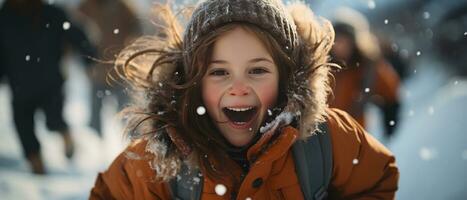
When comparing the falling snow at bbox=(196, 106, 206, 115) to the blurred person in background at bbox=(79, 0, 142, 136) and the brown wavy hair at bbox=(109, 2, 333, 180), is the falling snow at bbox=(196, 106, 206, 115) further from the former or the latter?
the blurred person in background at bbox=(79, 0, 142, 136)

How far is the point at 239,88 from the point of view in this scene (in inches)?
116

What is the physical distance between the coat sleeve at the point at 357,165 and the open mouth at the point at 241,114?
364mm

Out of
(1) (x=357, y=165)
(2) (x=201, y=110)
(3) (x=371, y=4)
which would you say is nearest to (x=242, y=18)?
(2) (x=201, y=110)

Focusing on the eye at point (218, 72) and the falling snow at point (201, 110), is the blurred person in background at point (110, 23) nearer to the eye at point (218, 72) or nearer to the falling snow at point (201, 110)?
the falling snow at point (201, 110)

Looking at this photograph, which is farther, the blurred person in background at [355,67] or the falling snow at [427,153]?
the falling snow at [427,153]

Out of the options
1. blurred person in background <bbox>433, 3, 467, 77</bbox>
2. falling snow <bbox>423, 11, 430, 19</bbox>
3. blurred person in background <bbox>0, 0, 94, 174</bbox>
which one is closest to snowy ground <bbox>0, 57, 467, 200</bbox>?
blurred person in background <bbox>0, 0, 94, 174</bbox>

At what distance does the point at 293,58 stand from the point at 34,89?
3648 mm

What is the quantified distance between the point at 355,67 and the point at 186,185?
2503mm

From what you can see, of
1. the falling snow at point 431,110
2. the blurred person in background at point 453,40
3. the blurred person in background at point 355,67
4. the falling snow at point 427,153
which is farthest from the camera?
the blurred person in background at point 453,40

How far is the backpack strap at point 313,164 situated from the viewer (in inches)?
118

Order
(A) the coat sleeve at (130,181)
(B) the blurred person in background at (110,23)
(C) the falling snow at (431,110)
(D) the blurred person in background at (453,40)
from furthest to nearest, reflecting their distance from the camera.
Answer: (D) the blurred person in background at (453,40)
(C) the falling snow at (431,110)
(B) the blurred person in background at (110,23)
(A) the coat sleeve at (130,181)

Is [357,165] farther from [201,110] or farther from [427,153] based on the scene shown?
[427,153]

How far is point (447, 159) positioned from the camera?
20.8 ft

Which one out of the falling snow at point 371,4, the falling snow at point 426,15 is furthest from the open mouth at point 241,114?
the falling snow at point 426,15
